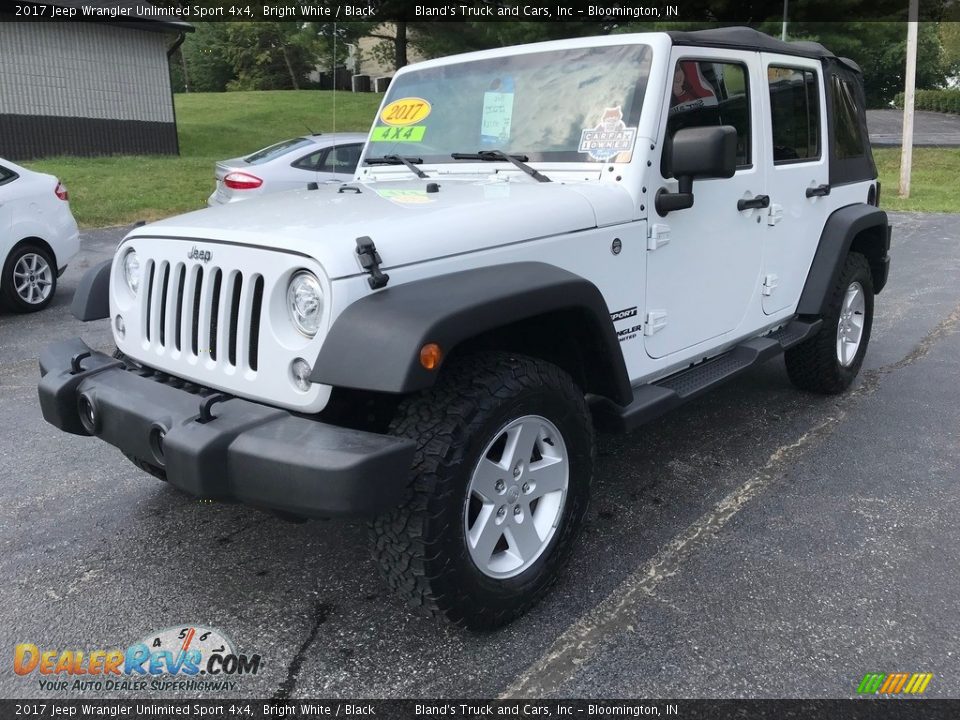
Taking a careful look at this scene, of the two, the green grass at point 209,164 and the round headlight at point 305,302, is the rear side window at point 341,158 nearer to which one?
the green grass at point 209,164

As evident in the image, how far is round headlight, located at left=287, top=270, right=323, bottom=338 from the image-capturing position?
2418 mm

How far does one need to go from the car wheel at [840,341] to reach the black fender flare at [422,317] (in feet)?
8.66

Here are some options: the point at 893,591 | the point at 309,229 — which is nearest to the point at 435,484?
the point at 309,229

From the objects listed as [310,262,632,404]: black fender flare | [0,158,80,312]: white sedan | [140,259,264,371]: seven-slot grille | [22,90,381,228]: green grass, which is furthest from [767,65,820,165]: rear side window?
[22,90,381,228]: green grass

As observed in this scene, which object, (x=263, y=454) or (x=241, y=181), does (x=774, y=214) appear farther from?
(x=241, y=181)

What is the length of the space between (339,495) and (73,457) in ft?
8.83

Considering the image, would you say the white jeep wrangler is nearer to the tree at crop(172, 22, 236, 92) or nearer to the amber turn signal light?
the amber turn signal light

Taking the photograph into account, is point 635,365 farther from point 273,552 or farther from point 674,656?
point 273,552

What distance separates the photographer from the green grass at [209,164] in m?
14.1

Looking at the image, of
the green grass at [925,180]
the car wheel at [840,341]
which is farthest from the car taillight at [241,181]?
the green grass at [925,180]

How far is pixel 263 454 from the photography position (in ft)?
7.46

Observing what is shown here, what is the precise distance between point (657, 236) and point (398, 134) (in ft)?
4.77

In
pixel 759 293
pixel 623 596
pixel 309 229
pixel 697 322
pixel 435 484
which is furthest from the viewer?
pixel 759 293

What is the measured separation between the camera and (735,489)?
3.89 meters
